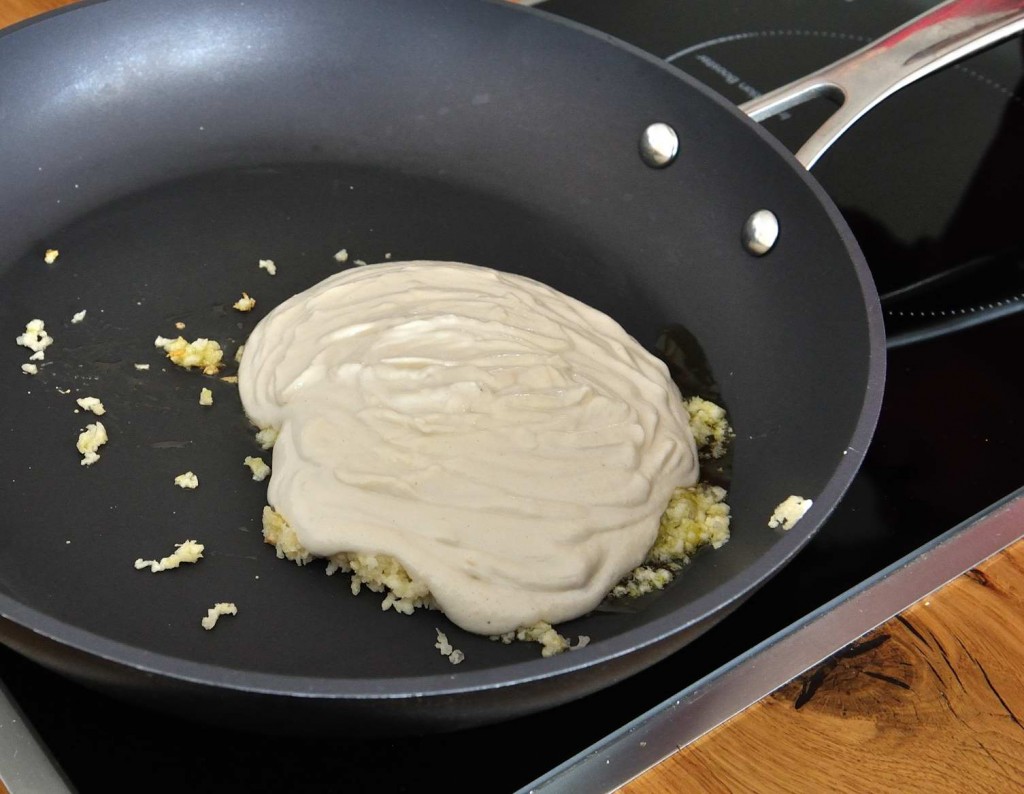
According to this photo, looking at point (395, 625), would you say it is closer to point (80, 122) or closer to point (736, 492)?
point (736, 492)

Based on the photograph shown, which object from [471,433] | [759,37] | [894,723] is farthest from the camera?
[759,37]

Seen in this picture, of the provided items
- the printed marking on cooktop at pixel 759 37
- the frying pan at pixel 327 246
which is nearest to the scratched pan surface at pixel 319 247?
the frying pan at pixel 327 246

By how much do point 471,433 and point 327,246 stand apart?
358 millimetres

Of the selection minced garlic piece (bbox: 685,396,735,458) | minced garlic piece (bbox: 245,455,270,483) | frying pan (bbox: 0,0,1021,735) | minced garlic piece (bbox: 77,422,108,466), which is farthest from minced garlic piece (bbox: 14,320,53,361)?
minced garlic piece (bbox: 685,396,735,458)

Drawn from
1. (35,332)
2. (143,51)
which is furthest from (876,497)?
(143,51)

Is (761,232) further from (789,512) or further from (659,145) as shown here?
(789,512)

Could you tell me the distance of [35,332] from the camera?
1018 mm

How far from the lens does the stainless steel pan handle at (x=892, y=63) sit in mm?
1052

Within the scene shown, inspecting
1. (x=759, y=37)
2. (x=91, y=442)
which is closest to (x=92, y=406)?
(x=91, y=442)

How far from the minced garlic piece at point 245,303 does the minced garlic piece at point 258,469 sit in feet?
0.66

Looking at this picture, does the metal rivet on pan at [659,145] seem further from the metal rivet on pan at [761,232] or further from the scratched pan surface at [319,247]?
the metal rivet on pan at [761,232]

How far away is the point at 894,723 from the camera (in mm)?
783

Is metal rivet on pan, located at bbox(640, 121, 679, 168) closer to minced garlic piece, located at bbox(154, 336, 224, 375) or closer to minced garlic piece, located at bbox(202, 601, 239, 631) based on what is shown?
minced garlic piece, located at bbox(154, 336, 224, 375)

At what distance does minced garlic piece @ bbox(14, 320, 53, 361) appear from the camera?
1.01 meters
